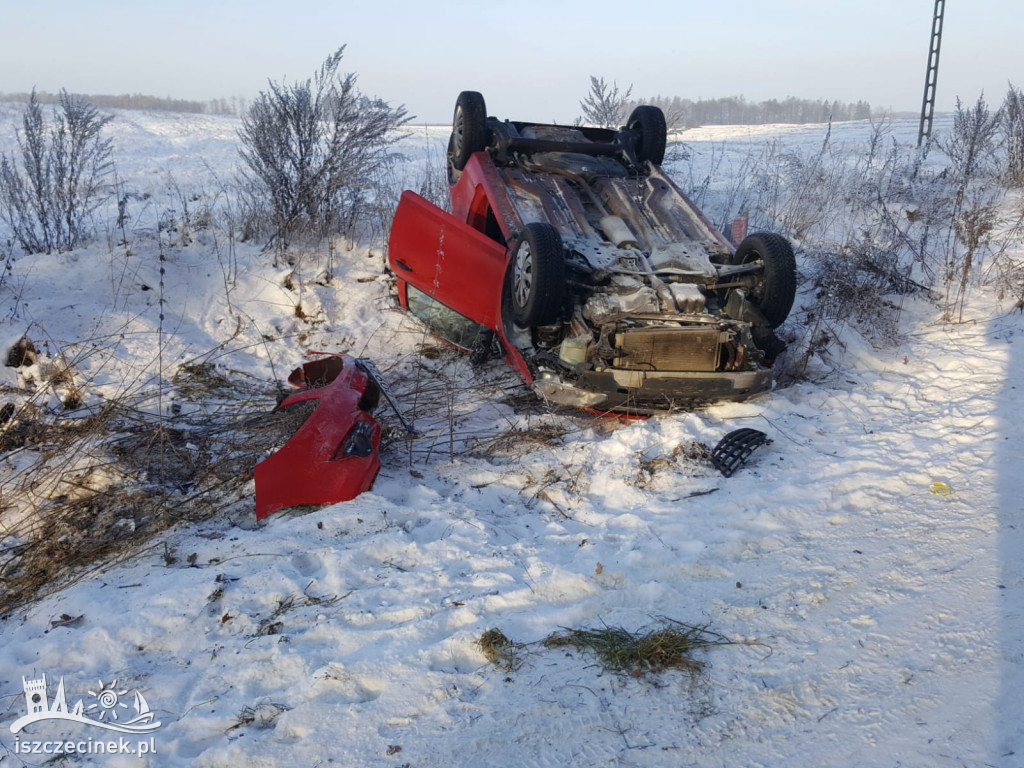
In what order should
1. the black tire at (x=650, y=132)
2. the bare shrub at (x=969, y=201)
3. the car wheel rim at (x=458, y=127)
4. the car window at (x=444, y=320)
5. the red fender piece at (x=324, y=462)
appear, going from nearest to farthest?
the red fender piece at (x=324, y=462), the car window at (x=444, y=320), the bare shrub at (x=969, y=201), the car wheel rim at (x=458, y=127), the black tire at (x=650, y=132)

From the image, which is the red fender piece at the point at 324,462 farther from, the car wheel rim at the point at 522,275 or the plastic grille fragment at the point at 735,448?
the plastic grille fragment at the point at 735,448

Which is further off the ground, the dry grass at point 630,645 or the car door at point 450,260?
the car door at point 450,260

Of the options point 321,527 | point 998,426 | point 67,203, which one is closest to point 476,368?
point 321,527

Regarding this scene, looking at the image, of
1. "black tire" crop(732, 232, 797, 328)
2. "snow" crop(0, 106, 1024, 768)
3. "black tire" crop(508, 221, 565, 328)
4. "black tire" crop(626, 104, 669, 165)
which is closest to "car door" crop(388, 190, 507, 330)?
"black tire" crop(508, 221, 565, 328)

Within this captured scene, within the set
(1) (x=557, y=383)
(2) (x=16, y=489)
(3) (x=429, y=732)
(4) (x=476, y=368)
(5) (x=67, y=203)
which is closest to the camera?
(3) (x=429, y=732)

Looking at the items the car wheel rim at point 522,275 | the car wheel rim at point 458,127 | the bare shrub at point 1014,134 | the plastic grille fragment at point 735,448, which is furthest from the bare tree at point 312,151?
the bare shrub at point 1014,134

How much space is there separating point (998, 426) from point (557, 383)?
253 cm

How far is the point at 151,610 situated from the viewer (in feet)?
8.74

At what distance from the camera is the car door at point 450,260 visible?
5137 millimetres

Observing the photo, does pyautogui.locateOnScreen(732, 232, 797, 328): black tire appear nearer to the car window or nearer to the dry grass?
the car window

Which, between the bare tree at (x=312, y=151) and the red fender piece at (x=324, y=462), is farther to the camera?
the bare tree at (x=312, y=151)

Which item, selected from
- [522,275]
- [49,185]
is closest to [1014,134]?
[522,275]

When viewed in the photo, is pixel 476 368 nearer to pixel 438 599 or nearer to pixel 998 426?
pixel 438 599

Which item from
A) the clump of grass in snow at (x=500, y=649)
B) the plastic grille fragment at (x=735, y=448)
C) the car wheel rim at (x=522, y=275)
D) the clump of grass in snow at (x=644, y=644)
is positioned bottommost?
the clump of grass in snow at (x=500, y=649)
